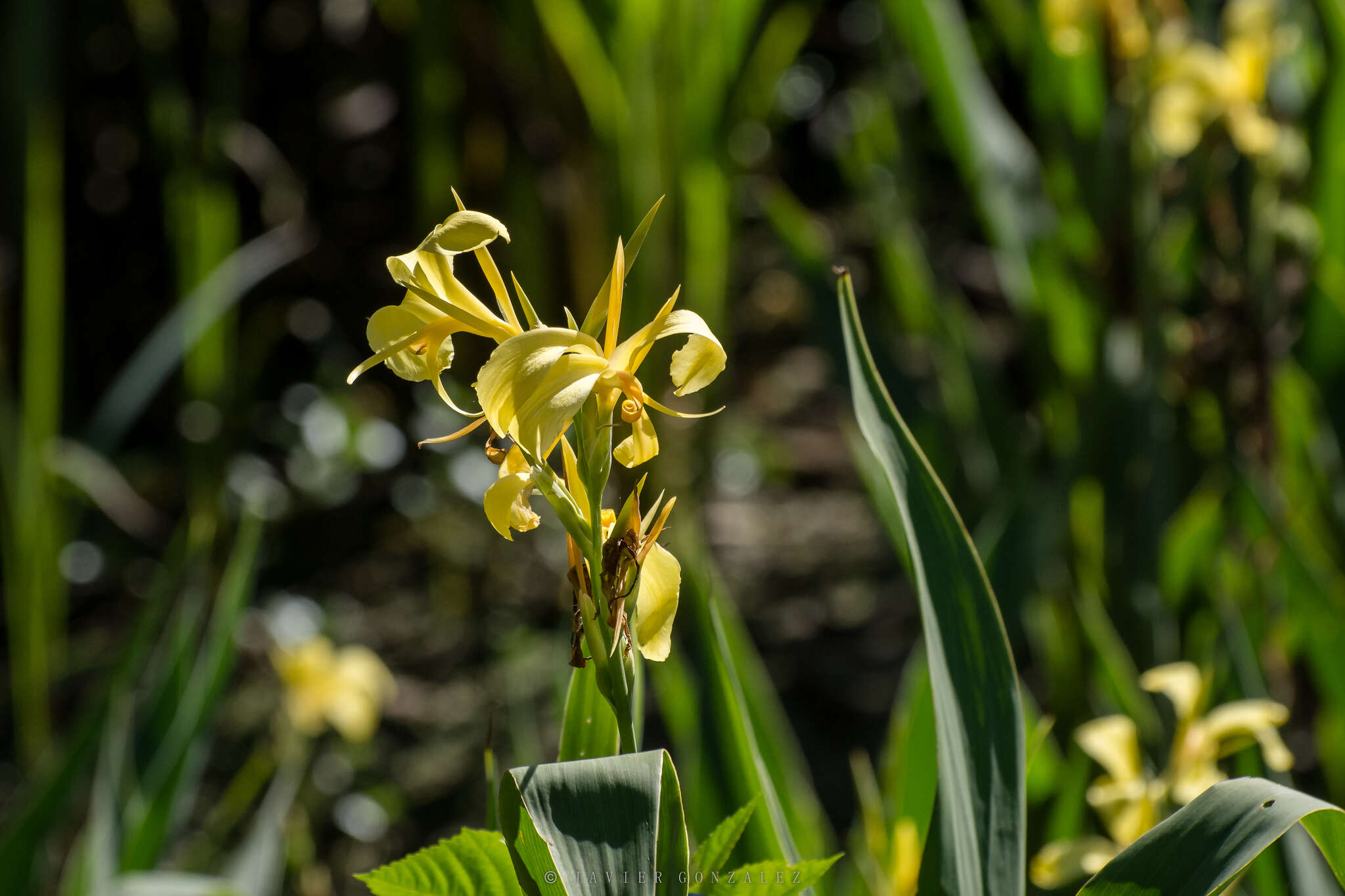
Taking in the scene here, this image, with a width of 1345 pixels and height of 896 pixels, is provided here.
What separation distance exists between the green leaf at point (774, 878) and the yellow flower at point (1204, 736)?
0.22 metres

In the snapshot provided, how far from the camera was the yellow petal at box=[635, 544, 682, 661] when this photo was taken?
0.26 meters

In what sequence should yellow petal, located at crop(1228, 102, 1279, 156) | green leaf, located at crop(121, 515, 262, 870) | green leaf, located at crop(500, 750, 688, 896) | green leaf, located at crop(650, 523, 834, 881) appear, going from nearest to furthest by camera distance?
green leaf, located at crop(500, 750, 688, 896), green leaf, located at crop(650, 523, 834, 881), green leaf, located at crop(121, 515, 262, 870), yellow petal, located at crop(1228, 102, 1279, 156)

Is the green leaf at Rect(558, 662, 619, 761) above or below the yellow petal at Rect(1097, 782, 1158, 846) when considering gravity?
above

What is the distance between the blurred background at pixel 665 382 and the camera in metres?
0.71

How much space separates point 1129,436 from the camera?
822 mm

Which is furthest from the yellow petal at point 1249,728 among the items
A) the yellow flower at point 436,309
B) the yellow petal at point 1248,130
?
the yellow petal at point 1248,130

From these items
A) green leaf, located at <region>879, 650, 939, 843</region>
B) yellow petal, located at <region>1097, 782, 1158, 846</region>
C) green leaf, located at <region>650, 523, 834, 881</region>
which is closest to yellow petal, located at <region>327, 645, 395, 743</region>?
green leaf, located at <region>650, 523, 834, 881</region>

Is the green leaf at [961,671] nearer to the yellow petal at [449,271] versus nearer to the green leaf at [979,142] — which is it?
the yellow petal at [449,271]

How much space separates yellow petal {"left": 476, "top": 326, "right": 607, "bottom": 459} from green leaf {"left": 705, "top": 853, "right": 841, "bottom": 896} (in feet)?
0.42

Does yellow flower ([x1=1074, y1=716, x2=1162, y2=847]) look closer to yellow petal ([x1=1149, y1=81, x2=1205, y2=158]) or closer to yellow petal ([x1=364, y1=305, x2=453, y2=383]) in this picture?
yellow petal ([x1=364, y1=305, x2=453, y2=383])

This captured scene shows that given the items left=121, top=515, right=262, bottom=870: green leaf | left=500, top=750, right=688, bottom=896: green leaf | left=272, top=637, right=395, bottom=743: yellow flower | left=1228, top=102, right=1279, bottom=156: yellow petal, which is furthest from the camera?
left=272, top=637, right=395, bottom=743: yellow flower

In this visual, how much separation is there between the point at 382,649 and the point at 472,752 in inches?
9.3

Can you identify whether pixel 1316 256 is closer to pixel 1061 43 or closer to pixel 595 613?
pixel 1061 43

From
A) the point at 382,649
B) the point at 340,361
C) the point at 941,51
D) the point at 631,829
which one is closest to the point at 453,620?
the point at 382,649
